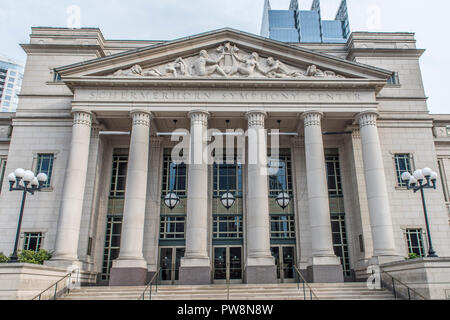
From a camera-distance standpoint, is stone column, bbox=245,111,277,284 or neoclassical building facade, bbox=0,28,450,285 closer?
stone column, bbox=245,111,277,284

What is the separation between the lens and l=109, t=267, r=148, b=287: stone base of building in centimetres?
2002

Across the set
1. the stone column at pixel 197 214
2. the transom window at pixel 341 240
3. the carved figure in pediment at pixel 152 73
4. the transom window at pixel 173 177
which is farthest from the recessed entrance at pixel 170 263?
the carved figure in pediment at pixel 152 73

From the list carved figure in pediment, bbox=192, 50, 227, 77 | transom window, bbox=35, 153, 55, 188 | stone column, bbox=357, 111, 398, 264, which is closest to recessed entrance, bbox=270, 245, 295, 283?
stone column, bbox=357, 111, 398, 264

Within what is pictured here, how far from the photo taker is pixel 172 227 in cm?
2605

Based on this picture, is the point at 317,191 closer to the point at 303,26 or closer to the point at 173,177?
the point at 173,177

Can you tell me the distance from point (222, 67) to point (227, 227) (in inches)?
418

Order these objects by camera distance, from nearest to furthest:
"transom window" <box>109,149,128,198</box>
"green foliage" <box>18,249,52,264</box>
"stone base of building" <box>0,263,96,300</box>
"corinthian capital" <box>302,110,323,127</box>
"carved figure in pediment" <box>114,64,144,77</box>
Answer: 1. "stone base of building" <box>0,263,96,300</box>
2. "green foliage" <box>18,249,52,264</box>
3. "corinthian capital" <box>302,110,323,127</box>
4. "carved figure in pediment" <box>114,64,144,77</box>
5. "transom window" <box>109,149,128,198</box>

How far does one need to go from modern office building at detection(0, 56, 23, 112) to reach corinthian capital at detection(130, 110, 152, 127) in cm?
13899

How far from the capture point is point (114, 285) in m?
19.9

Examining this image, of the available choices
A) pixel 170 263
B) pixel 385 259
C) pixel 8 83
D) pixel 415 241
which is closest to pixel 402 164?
pixel 415 241

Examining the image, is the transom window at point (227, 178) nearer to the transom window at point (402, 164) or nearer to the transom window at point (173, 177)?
the transom window at point (173, 177)

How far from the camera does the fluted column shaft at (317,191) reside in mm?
21219

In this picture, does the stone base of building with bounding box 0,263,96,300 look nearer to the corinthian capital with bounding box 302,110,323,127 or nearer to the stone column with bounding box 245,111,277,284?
the stone column with bounding box 245,111,277,284

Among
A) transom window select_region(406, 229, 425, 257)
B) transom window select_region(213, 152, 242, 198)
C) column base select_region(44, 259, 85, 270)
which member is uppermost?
transom window select_region(213, 152, 242, 198)
